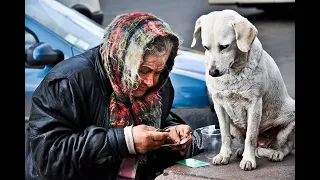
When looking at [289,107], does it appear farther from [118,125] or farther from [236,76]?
[118,125]

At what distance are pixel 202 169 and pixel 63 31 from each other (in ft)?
6.74

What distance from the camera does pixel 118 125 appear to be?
2.40 meters

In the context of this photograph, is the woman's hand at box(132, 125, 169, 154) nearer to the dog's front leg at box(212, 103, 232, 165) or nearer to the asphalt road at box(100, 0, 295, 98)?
the dog's front leg at box(212, 103, 232, 165)

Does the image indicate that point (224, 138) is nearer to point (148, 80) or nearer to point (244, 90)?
point (244, 90)

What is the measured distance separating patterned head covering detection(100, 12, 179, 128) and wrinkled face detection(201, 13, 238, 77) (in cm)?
22

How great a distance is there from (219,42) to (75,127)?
66cm

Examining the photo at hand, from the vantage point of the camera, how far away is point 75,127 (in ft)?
Result: 7.88

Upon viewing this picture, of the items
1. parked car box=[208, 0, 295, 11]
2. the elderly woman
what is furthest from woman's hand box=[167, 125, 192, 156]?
parked car box=[208, 0, 295, 11]

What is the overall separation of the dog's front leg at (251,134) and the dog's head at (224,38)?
22 cm

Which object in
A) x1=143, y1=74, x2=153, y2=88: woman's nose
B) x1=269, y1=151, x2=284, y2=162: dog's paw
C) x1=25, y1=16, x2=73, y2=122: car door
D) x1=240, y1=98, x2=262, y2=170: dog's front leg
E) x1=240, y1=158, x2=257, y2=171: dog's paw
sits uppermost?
x1=143, y1=74, x2=153, y2=88: woman's nose

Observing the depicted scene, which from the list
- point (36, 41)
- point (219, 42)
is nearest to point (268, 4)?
point (36, 41)

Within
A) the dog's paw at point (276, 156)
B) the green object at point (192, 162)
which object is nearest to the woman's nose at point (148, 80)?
the green object at point (192, 162)

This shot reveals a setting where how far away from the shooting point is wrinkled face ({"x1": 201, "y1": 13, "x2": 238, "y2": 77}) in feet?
7.22
